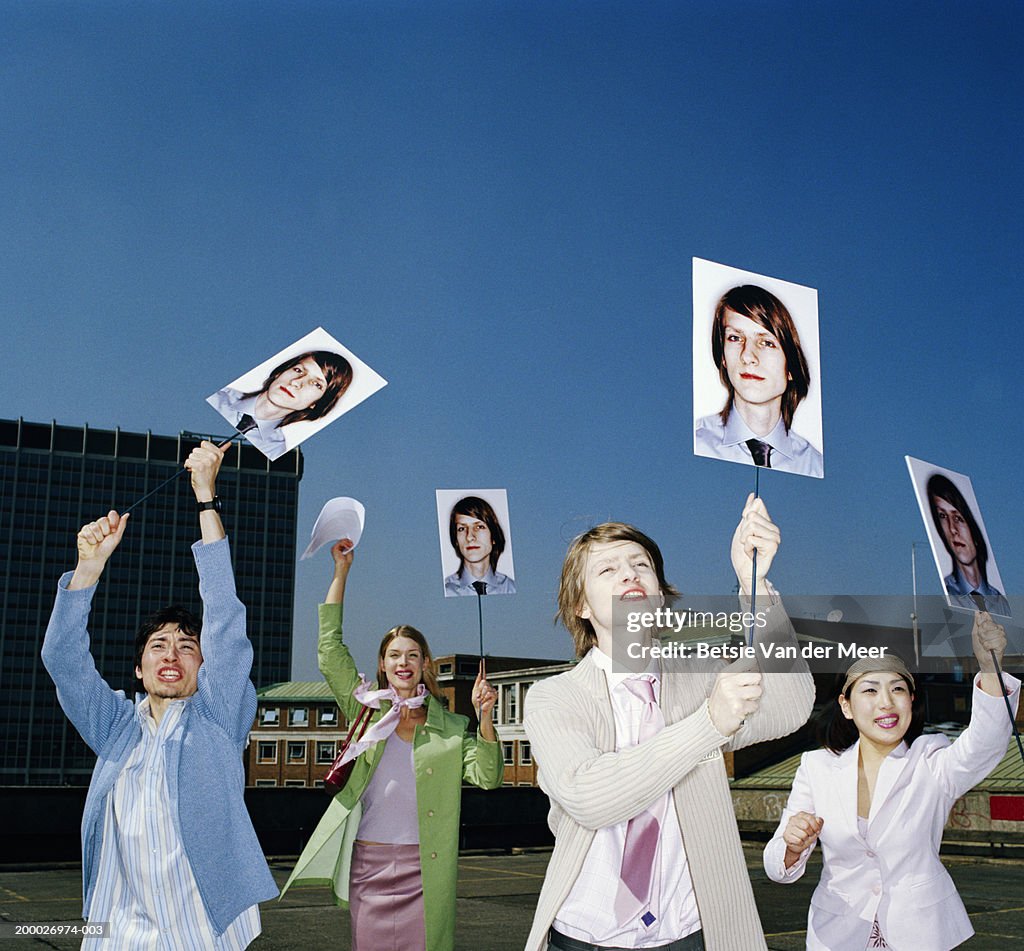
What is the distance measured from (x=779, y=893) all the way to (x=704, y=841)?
32.7ft

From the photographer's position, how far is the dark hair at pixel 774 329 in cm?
445

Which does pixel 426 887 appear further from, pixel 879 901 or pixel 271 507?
pixel 271 507

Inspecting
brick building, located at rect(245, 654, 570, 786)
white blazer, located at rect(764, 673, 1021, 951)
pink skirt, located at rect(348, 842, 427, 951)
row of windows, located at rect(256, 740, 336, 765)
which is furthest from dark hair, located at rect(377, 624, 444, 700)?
row of windows, located at rect(256, 740, 336, 765)

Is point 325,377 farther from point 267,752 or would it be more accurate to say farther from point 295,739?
point 267,752

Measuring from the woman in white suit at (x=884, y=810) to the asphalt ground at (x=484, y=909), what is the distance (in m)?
4.72

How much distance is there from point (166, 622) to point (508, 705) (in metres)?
81.9

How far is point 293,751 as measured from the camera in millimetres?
119750

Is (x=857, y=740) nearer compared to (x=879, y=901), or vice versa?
(x=879, y=901)

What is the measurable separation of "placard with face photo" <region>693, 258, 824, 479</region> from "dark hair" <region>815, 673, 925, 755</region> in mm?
944

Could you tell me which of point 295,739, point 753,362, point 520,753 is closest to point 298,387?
point 753,362

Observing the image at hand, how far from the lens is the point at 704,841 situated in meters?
2.96

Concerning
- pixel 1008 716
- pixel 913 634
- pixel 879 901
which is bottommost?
pixel 879 901

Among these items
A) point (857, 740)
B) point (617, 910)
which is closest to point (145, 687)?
point (617, 910)

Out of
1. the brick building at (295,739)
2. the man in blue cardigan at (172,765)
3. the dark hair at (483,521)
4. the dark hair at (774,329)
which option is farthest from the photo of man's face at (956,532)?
the brick building at (295,739)
